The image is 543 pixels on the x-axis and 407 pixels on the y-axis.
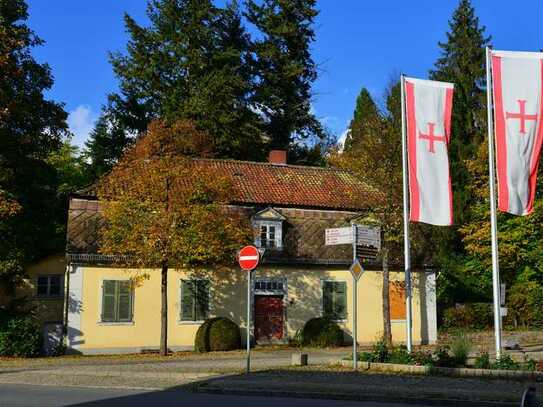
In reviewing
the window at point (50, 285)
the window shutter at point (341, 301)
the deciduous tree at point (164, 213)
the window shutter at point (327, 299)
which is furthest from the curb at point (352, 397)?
the window at point (50, 285)

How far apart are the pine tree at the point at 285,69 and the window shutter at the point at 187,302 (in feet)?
66.6

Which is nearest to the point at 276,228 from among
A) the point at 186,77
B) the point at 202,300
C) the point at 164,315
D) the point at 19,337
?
the point at 202,300

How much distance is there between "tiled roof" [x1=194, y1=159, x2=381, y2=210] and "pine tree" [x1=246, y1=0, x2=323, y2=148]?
1367 cm

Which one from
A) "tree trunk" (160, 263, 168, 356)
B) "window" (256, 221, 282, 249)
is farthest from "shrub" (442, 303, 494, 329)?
"tree trunk" (160, 263, 168, 356)

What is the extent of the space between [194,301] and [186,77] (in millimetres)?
20269

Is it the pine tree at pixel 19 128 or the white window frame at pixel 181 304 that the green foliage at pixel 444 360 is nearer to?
the white window frame at pixel 181 304

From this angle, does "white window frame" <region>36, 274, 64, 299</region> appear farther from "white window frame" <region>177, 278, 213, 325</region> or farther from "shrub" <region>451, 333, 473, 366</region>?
"shrub" <region>451, 333, 473, 366</region>

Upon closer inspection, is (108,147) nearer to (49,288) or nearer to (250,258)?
(49,288)

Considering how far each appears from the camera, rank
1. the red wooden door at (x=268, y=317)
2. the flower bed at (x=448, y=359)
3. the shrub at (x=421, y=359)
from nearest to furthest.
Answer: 1. the flower bed at (x=448, y=359)
2. the shrub at (x=421, y=359)
3. the red wooden door at (x=268, y=317)

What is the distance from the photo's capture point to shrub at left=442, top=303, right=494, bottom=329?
3331 cm

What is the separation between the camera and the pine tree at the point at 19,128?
2295cm

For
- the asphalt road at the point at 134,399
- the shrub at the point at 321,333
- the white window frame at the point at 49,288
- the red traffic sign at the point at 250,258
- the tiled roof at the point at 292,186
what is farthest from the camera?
the white window frame at the point at 49,288

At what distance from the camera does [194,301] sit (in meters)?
26.2

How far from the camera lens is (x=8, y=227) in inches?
981
